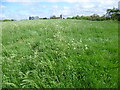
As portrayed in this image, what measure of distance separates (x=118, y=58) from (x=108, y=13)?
25.5 metres

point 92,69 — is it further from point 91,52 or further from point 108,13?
point 108,13

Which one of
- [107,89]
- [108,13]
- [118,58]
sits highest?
[108,13]

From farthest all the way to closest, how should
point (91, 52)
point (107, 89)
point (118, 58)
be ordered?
point (91, 52) → point (118, 58) → point (107, 89)

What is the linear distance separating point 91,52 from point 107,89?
236 centimetres

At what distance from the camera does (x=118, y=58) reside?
514 cm

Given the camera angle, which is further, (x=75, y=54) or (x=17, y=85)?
(x=75, y=54)

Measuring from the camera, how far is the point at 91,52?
18.6 feet

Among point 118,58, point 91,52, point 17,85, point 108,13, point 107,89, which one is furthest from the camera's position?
point 108,13

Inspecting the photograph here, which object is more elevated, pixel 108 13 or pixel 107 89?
pixel 108 13

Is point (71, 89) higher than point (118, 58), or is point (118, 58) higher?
point (118, 58)

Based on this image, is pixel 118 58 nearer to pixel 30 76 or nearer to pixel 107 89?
pixel 107 89

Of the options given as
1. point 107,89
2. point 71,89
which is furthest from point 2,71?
point 107,89

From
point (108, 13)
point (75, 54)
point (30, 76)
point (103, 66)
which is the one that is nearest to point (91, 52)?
point (75, 54)

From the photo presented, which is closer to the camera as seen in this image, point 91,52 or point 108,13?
point 91,52
